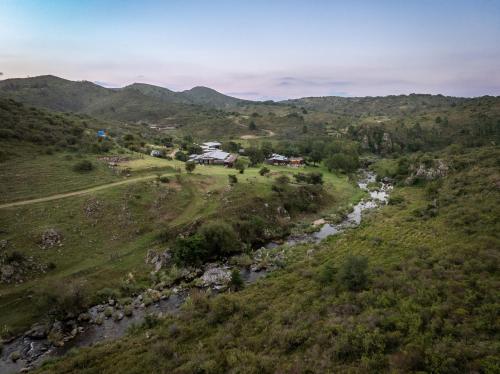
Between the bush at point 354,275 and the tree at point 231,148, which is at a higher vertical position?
the tree at point 231,148

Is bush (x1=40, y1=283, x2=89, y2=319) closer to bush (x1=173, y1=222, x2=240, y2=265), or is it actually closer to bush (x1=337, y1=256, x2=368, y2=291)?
bush (x1=173, y1=222, x2=240, y2=265)

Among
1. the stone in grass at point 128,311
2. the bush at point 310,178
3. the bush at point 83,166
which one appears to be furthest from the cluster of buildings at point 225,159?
the stone in grass at point 128,311

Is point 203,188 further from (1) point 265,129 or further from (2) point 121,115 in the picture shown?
(2) point 121,115

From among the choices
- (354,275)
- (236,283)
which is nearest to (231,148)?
(236,283)

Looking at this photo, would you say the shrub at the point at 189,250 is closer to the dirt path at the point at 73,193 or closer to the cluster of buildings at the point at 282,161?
the dirt path at the point at 73,193

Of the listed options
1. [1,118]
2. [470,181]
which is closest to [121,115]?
[1,118]
